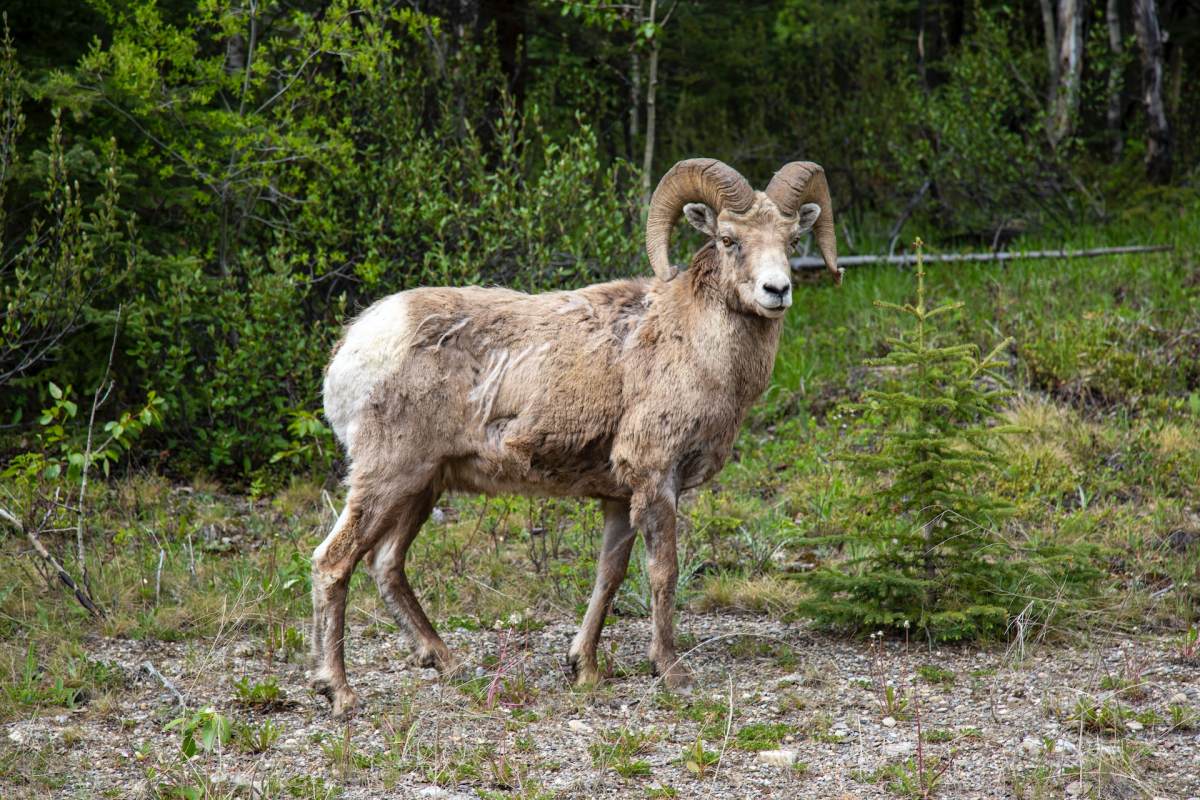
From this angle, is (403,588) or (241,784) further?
(403,588)

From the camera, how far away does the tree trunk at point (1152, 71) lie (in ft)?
45.4

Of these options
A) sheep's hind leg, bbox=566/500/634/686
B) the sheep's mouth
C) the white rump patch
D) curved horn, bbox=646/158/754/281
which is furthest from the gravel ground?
curved horn, bbox=646/158/754/281

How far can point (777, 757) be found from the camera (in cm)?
508

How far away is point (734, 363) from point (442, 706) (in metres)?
2.15

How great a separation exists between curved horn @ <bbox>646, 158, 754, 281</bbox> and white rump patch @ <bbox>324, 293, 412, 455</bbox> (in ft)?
4.34

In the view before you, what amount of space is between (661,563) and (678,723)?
820 mm

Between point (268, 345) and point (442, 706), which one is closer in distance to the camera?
point (442, 706)

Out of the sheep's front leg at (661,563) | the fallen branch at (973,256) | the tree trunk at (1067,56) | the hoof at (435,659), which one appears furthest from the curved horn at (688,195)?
the tree trunk at (1067,56)

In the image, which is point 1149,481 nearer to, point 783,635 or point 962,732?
point 783,635

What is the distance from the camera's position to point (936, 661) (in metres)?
6.20

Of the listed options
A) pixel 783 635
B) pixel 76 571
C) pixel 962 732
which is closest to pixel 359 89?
pixel 76 571

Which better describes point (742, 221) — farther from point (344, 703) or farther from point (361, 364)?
point (344, 703)

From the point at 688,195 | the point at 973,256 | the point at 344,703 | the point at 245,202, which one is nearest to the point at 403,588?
the point at 344,703

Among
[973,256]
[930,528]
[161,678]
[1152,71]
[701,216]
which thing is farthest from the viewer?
[1152,71]
